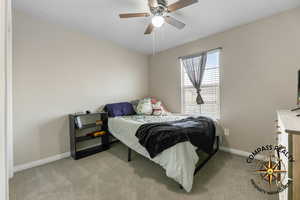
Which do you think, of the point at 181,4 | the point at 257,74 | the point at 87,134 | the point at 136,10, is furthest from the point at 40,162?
the point at 257,74

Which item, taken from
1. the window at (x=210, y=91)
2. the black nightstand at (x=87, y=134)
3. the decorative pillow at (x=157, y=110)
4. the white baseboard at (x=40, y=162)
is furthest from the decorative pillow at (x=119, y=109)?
the window at (x=210, y=91)

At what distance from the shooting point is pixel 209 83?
9.54 ft

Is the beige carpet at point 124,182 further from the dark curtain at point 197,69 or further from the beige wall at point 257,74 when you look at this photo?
the dark curtain at point 197,69

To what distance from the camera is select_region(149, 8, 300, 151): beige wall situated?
6.71ft

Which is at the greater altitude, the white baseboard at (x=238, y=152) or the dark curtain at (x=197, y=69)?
the dark curtain at (x=197, y=69)

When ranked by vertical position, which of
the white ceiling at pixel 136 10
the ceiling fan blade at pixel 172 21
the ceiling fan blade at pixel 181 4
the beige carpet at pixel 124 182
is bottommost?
the beige carpet at pixel 124 182

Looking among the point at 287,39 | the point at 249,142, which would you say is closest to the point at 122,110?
the point at 249,142

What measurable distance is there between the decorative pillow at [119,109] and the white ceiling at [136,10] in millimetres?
1595

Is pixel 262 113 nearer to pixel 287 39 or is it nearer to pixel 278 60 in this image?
pixel 278 60

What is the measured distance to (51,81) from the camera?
7.88 ft

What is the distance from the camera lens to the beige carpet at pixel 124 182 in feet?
5.02

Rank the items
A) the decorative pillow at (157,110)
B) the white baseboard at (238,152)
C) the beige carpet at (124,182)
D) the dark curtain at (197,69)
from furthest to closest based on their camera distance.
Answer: the decorative pillow at (157,110), the dark curtain at (197,69), the white baseboard at (238,152), the beige carpet at (124,182)

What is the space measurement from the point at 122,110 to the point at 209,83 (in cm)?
211

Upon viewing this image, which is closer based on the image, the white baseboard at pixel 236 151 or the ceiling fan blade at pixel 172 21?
the ceiling fan blade at pixel 172 21
